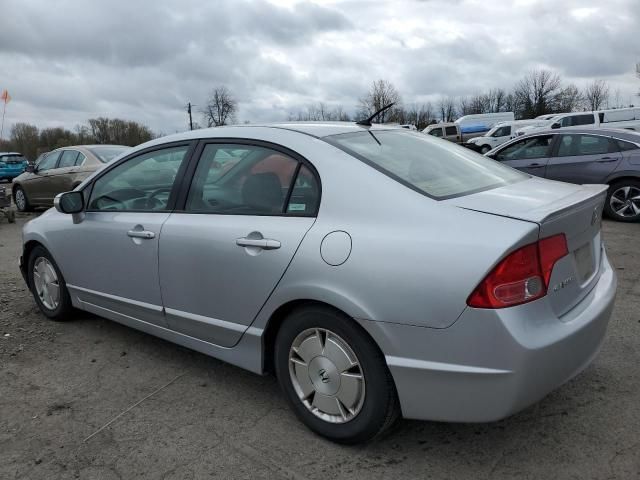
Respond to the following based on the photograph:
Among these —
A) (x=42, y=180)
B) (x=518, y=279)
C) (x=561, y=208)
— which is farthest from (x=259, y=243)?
(x=42, y=180)

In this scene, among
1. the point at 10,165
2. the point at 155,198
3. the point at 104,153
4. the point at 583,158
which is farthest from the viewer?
the point at 10,165

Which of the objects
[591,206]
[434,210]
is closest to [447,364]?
[434,210]

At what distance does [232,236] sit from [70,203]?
5.39 ft

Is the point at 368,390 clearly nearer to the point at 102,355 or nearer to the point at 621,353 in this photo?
the point at 621,353

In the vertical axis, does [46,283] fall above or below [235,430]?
above

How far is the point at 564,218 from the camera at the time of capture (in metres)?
2.25

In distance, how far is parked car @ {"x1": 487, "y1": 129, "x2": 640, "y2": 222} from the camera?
26.8ft

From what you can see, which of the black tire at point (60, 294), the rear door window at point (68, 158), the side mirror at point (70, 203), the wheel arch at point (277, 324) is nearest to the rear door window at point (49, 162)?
the rear door window at point (68, 158)

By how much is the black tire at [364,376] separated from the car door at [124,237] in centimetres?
112

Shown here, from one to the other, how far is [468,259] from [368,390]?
29.0 inches

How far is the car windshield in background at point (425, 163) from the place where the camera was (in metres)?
2.55

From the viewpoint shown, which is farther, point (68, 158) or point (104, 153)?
point (68, 158)

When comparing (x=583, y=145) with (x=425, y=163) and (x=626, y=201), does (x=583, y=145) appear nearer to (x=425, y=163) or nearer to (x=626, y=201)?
(x=626, y=201)

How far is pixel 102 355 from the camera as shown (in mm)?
3768
